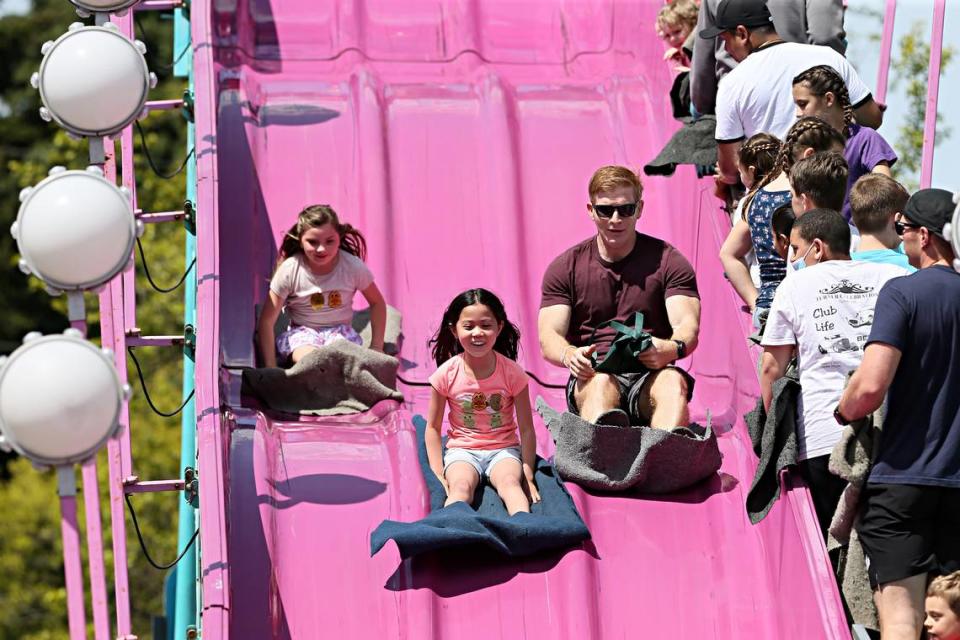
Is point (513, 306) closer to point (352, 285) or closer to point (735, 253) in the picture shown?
point (352, 285)

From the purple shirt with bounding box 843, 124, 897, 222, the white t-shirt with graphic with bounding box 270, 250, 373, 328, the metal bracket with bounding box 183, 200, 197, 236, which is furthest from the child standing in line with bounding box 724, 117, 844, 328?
the metal bracket with bounding box 183, 200, 197, 236

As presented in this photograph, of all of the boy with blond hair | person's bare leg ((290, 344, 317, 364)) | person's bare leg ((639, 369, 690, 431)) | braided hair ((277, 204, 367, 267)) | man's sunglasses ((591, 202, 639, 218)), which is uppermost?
braided hair ((277, 204, 367, 267))

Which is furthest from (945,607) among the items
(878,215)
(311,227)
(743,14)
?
(311,227)

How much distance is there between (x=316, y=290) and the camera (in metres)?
6.18

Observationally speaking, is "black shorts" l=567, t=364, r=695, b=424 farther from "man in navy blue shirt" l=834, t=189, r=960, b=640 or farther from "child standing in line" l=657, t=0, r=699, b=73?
"child standing in line" l=657, t=0, r=699, b=73

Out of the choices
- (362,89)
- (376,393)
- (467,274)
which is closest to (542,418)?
(376,393)

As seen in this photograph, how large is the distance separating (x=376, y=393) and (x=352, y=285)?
55 centimetres

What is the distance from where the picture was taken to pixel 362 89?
292 inches

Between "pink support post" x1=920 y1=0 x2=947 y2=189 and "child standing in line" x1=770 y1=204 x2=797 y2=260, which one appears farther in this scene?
"pink support post" x1=920 y1=0 x2=947 y2=189

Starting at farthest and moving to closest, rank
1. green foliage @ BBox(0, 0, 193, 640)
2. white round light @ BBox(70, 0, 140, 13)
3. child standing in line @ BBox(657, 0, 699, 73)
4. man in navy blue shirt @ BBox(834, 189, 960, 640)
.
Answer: green foliage @ BBox(0, 0, 193, 640) → child standing in line @ BBox(657, 0, 699, 73) → white round light @ BBox(70, 0, 140, 13) → man in navy blue shirt @ BBox(834, 189, 960, 640)

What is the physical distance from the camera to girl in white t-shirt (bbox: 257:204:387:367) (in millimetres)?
6133

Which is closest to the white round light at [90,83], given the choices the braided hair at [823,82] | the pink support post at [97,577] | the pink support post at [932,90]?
the pink support post at [97,577]

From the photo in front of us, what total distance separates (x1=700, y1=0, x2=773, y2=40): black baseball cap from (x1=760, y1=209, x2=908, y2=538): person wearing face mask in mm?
1559

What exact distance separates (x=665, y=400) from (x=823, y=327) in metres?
Result: 0.71
